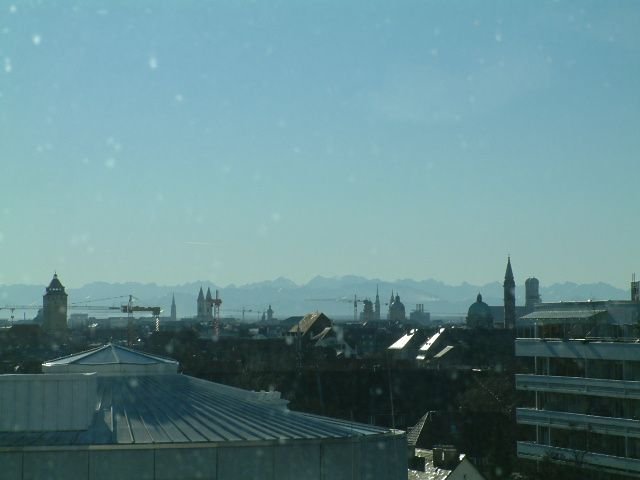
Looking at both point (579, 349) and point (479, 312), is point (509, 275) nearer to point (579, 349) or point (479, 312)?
point (479, 312)

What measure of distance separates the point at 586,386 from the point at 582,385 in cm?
27

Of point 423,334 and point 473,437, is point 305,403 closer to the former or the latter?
point 473,437

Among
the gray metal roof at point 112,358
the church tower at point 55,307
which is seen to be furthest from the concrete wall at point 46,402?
the church tower at point 55,307

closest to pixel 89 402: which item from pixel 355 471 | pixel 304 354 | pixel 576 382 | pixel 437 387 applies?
pixel 355 471

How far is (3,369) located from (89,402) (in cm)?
6251

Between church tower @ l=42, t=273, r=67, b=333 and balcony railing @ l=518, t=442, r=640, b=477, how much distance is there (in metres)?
154

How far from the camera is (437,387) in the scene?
81.9 m

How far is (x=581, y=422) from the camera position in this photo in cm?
4225

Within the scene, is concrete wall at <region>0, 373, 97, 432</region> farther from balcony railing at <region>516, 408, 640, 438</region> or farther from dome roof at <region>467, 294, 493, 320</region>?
dome roof at <region>467, 294, 493, 320</region>

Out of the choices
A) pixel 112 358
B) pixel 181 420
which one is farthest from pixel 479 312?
pixel 181 420

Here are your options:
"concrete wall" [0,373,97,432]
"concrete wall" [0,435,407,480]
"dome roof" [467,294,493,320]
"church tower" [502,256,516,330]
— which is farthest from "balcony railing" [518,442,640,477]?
"dome roof" [467,294,493,320]

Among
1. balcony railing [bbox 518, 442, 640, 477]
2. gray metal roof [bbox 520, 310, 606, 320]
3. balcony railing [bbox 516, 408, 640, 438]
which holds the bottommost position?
balcony railing [bbox 518, 442, 640, 477]

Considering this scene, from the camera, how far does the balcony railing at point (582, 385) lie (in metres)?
39.8

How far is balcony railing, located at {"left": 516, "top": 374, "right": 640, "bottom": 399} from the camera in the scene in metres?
39.8
